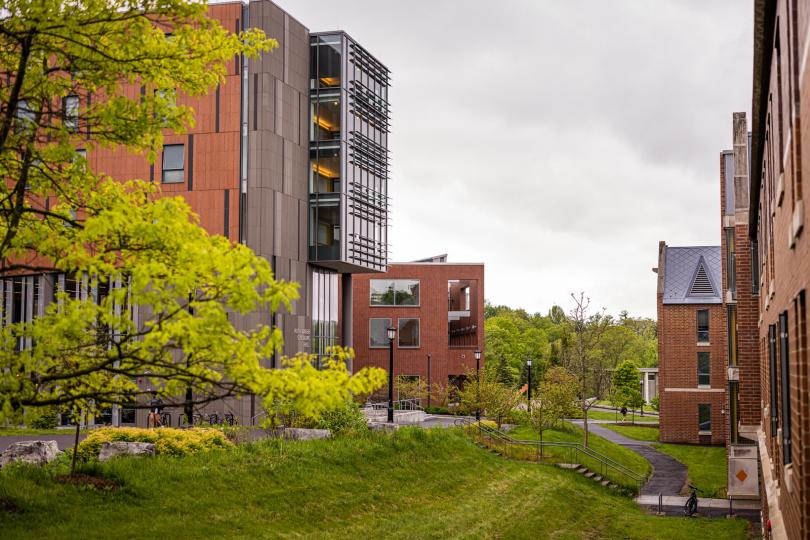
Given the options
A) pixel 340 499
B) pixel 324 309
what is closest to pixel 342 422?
pixel 340 499

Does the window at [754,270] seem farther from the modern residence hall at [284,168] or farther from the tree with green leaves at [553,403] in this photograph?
the modern residence hall at [284,168]

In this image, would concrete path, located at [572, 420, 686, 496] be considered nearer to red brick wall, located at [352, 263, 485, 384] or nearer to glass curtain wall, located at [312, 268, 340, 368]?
red brick wall, located at [352, 263, 485, 384]

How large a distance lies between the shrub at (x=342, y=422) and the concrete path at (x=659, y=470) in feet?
48.6

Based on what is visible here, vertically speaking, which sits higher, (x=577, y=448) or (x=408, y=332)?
(x=408, y=332)

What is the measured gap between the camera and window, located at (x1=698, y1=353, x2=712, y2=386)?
52919mm

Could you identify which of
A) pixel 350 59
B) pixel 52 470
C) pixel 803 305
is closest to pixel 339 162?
pixel 350 59

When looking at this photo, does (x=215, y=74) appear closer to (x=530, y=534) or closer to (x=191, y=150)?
Result: (x=530, y=534)

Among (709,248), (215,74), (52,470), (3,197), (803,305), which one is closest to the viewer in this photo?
(803,305)

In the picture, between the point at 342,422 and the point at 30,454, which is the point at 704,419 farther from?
the point at 30,454

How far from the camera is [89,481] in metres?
16.4

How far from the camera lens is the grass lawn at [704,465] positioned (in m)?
37.0

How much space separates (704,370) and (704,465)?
11.3 m

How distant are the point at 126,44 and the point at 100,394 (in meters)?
4.02

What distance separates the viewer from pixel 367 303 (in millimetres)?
68062
